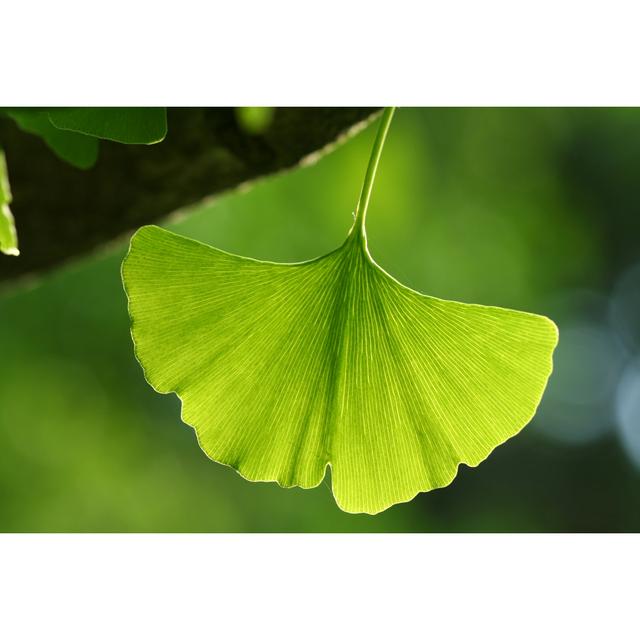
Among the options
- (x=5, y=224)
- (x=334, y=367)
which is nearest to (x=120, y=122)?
(x=5, y=224)

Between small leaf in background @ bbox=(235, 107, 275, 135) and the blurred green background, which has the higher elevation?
small leaf in background @ bbox=(235, 107, 275, 135)

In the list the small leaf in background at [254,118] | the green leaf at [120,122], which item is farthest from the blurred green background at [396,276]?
the green leaf at [120,122]

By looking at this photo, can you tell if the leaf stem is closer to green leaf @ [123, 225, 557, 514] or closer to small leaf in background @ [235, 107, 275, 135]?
green leaf @ [123, 225, 557, 514]

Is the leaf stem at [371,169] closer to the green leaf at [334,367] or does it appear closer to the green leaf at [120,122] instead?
the green leaf at [334,367]

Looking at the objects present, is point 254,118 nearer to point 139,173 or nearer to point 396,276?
point 139,173

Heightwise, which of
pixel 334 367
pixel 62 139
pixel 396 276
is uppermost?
pixel 62 139

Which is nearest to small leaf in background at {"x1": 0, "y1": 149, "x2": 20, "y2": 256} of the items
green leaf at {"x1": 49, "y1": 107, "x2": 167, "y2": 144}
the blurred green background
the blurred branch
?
green leaf at {"x1": 49, "y1": 107, "x2": 167, "y2": 144}
